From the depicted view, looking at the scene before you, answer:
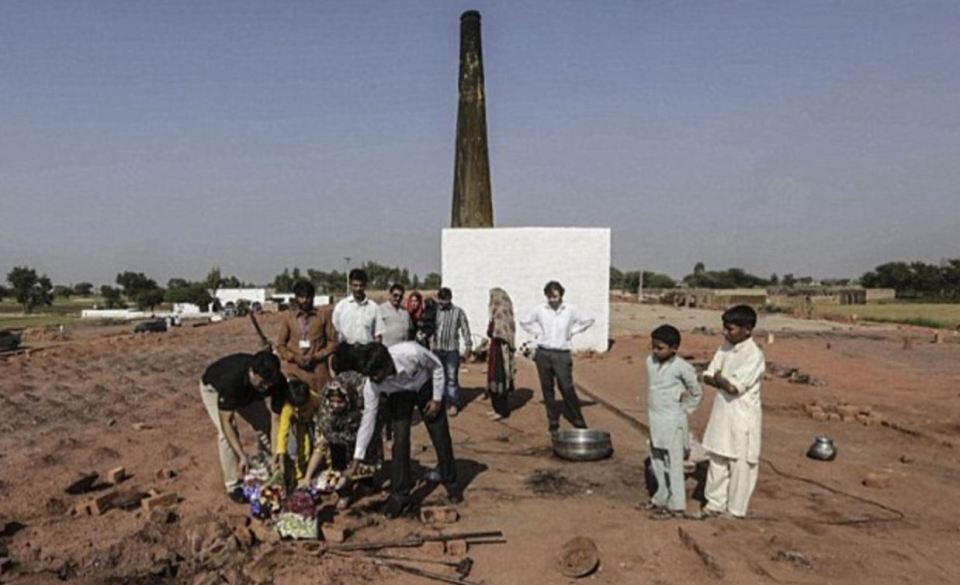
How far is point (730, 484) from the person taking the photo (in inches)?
185

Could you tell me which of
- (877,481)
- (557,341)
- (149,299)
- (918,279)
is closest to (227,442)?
(557,341)

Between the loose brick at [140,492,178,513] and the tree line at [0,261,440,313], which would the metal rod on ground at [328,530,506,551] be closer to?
the loose brick at [140,492,178,513]

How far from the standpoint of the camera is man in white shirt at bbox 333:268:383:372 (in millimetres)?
6680

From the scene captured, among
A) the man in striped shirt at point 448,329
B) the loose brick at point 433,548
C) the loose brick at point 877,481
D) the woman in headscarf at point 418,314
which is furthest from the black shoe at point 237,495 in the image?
the loose brick at point 877,481

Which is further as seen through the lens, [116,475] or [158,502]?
[116,475]

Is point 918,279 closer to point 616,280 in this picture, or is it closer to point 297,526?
point 616,280

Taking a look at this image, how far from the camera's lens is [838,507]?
5.13 m

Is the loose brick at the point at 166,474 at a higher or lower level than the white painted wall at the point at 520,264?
lower

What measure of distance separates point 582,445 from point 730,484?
1.92m

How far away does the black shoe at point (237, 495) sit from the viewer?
5.15m

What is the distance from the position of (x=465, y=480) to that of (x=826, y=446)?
380cm

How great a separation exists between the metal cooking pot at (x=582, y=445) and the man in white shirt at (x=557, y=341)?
548 mm

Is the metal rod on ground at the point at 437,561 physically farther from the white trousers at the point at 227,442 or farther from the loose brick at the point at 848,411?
the loose brick at the point at 848,411

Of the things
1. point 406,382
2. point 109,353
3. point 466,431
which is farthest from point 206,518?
point 109,353
